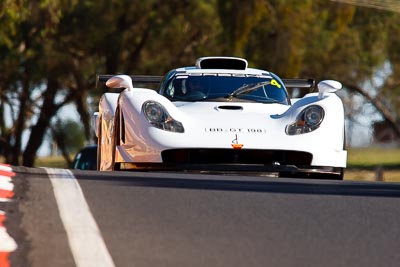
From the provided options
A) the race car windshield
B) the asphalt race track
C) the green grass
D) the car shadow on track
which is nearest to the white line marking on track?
the asphalt race track

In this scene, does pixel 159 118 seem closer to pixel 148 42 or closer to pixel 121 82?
pixel 121 82

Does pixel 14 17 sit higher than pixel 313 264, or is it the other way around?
pixel 14 17

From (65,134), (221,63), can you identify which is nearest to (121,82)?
(221,63)

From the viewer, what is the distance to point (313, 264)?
260 inches

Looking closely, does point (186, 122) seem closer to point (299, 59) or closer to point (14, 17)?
point (14, 17)

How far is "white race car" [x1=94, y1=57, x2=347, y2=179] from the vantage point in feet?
39.7

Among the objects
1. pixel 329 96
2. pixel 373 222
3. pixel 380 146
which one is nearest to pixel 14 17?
pixel 380 146

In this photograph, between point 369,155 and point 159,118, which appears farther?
point 369,155

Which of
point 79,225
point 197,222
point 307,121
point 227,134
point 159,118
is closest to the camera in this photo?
point 79,225

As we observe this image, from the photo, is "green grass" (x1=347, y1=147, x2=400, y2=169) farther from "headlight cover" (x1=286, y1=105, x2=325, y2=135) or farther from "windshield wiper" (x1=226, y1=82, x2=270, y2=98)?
"headlight cover" (x1=286, y1=105, x2=325, y2=135)

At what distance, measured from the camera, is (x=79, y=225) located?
24.7 ft

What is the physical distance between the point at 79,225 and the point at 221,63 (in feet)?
24.2

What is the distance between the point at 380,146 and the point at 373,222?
3493cm

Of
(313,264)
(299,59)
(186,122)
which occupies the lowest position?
(313,264)
